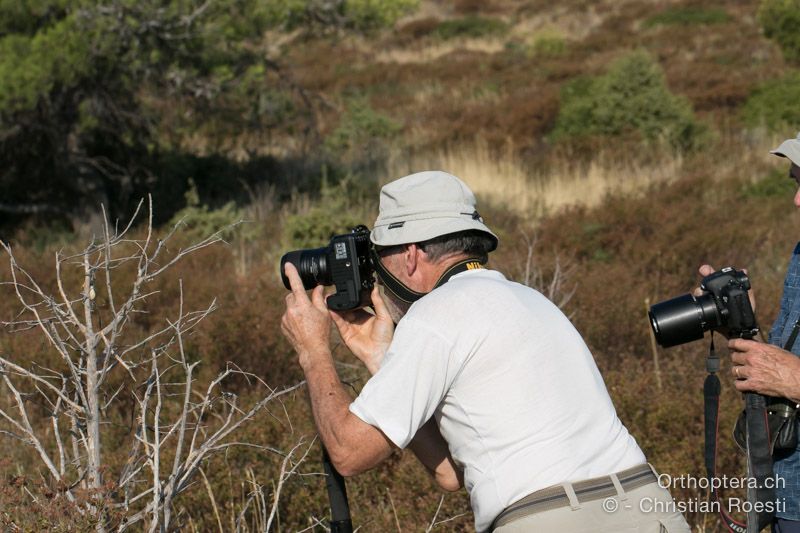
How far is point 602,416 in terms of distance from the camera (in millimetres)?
2168

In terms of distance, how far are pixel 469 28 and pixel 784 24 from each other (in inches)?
488

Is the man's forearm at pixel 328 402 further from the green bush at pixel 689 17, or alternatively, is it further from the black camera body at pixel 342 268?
the green bush at pixel 689 17

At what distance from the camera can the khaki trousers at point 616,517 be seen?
2.03 m

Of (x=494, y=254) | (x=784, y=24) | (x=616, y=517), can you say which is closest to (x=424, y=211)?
(x=616, y=517)

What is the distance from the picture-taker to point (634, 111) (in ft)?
43.2

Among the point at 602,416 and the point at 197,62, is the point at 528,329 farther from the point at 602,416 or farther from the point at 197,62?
the point at 197,62

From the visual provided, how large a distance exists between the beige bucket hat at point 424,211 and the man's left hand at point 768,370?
84 centimetres

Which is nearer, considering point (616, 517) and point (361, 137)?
point (616, 517)

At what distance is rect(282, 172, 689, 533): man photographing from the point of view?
203 cm

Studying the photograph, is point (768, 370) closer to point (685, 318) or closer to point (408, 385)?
point (685, 318)

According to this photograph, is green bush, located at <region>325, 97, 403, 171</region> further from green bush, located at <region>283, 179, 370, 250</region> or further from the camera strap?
the camera strap

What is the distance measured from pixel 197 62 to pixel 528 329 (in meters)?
7.76

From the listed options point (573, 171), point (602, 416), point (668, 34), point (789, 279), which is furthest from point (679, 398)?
point (668, 34)

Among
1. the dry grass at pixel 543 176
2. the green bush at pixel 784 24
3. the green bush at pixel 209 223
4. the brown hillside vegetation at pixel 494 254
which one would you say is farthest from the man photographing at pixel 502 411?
the green bush at pixel 784 24
